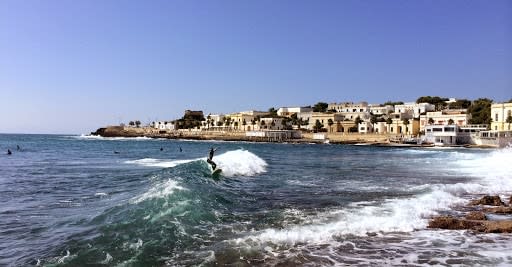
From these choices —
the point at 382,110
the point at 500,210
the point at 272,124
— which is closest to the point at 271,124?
the point at 272,124

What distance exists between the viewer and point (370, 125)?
113188mm

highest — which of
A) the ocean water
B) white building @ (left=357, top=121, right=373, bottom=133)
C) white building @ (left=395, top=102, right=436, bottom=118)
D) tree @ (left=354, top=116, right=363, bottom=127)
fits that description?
white building @ (left=395, top=102, right=436, bottom=118)

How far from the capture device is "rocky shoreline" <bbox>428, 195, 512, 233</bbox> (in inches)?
417

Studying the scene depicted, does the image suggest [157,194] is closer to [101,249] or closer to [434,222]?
[101,249]

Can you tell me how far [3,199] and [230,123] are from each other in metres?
136

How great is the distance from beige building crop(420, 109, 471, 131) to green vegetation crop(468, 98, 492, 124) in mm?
2509

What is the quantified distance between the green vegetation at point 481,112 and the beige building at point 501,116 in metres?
7.60

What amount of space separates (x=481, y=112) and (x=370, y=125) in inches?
1014

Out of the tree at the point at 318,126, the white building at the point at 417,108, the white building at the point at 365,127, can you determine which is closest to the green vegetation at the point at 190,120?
the tree at the point at 318,126

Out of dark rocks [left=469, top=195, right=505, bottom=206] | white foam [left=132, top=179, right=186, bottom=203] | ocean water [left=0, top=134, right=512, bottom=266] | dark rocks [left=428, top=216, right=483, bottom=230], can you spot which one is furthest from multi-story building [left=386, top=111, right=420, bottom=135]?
dark rocks [left=428, top=216, right=483, bottom=230]

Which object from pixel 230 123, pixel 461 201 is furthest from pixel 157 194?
pixel 230 123

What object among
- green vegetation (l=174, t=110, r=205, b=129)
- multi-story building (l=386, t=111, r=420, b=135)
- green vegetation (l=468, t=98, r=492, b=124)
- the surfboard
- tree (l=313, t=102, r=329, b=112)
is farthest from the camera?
green vegetation (l=174, t=110, r=205, b=129)

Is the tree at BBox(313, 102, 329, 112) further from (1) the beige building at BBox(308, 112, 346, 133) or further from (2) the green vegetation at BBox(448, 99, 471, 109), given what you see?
(2) the green vegetation at BBox(448, 99, 471, 109)

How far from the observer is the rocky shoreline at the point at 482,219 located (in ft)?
34.7
